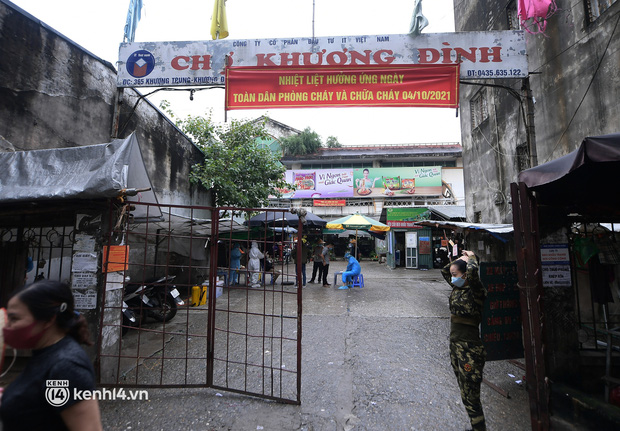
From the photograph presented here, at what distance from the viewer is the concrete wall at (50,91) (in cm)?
476

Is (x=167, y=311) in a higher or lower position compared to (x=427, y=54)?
lower

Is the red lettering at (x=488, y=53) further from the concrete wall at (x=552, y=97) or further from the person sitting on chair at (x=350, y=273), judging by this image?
the person sitting on chair at (x=350, y=273)

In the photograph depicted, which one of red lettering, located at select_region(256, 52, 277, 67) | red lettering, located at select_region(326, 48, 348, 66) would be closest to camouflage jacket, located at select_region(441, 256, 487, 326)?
red lettering, located at select_region(326, 48, 348, 66)

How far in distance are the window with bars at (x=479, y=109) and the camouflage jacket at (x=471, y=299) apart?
9.46 metres

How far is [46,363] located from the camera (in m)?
1.42

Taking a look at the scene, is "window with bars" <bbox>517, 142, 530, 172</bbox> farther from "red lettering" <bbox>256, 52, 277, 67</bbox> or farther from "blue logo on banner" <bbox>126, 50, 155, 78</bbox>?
"blue logo on banner" <bbox>126, 50, 155, 78</bbox>

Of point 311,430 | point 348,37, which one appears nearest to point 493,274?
point 311,430

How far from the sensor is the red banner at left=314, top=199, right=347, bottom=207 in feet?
78.1

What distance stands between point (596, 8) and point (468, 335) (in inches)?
280

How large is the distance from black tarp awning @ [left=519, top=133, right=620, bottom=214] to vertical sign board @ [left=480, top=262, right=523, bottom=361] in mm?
1035

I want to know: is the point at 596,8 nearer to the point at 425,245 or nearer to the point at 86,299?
the point at 86,299

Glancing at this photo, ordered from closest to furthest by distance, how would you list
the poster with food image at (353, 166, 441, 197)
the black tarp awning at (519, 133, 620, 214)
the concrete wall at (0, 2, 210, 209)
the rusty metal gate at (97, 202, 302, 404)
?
the black tarp awning at (519, 133, 620, 214) < the rusty metal gate at (97, 202, 302, 404) < the concrete wall at (0, 2, 210, 209) < the poster with food image at (353, 166, 441, 197)

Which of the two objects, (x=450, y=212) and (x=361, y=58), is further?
(x=450, y=212)

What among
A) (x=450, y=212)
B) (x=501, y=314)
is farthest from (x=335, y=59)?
(x=450, y=212)
